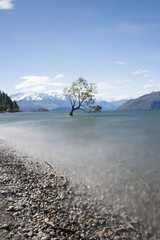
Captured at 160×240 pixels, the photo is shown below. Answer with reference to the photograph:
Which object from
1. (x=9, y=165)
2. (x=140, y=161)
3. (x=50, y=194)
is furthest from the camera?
(x=140, y=161)

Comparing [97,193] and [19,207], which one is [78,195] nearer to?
[97,193]

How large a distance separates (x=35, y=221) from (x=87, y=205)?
2.35 m

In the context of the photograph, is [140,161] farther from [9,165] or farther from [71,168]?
[9,165]

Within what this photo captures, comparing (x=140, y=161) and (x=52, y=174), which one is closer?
(x=52, y=174)

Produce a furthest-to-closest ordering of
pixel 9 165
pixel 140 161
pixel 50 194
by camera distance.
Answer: pixel 140 161 < pixel 9 165 < pixel 50 194

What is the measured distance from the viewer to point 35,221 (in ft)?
18.3

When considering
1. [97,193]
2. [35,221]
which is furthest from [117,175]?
[35,221]

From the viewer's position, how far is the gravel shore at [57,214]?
5.13 metres

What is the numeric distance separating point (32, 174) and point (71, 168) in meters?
2.85

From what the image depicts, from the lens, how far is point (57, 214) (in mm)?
6117

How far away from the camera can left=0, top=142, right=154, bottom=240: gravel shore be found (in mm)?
5131

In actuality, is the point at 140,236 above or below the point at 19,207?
below

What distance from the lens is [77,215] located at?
6.20m

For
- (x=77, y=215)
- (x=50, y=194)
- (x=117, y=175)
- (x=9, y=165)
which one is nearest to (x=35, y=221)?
(x=77, y=215)
